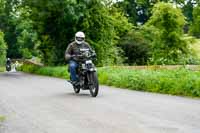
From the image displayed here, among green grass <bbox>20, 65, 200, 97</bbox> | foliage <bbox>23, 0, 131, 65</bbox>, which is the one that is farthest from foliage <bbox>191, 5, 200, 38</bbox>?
green grass <bbox>20, 65, 200, 97</bbox>

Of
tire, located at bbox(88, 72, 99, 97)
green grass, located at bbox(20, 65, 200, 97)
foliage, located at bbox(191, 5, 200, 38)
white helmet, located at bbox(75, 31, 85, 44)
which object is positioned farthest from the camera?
foliage, located at bbox(191, 5, 200, 38)

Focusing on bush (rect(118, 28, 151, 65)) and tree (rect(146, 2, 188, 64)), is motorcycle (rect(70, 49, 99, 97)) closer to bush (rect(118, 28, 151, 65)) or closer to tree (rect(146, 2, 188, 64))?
tree (rect(146, 2, 188, 64))

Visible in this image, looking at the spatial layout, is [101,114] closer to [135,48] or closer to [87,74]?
[87,74]

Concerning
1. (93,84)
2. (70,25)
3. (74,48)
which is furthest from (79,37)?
(70,25)

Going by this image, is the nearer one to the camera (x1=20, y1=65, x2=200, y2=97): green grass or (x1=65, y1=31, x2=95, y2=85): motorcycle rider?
(x1=20, y1=65, x2=200, y2=97): green grass

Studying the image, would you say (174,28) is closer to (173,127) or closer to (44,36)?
(44,36)

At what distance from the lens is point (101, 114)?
32.7 feet

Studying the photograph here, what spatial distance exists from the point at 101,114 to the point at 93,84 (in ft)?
13.7

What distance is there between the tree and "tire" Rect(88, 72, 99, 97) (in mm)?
25102

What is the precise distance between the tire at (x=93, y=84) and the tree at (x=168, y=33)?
25102mm

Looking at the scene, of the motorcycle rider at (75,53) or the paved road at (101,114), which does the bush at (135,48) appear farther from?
the paved road at (101,114)

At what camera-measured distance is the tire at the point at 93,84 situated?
45.7 ft

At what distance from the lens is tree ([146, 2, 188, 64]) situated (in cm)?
3941

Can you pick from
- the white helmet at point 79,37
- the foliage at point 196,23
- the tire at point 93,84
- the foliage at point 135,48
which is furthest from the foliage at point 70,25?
the foliage at point 196,23
